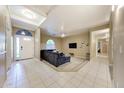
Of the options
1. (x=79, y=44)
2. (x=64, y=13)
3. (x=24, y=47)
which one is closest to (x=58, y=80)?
(x=64, y=13)

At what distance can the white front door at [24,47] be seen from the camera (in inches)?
247

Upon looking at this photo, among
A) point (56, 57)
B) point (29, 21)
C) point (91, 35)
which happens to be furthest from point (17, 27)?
point (91, 35)

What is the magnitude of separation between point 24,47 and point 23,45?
0.19 metres

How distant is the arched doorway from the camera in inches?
246

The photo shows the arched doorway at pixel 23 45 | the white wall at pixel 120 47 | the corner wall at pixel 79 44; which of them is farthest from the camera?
the corner wall at pixel 79 44

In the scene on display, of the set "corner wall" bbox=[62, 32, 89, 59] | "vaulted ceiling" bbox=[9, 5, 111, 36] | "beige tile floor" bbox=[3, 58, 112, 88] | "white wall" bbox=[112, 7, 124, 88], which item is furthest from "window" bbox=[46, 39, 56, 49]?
"white wall" bbox=[112, 7, 124, 88]

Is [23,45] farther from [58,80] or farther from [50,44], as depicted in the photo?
[58,80]

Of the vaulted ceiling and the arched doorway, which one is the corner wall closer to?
the vaulted ceiling

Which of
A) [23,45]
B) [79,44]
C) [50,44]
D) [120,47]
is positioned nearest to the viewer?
[120,47]

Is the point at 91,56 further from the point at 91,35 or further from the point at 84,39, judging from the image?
the point at 84,39

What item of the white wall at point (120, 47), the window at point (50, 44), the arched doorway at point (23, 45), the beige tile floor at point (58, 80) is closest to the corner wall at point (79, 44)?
the window at point (50, 44)

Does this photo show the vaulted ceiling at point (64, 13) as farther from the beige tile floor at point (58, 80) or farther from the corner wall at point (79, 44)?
the corner wall at point (79, 44)

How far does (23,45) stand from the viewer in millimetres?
6613
